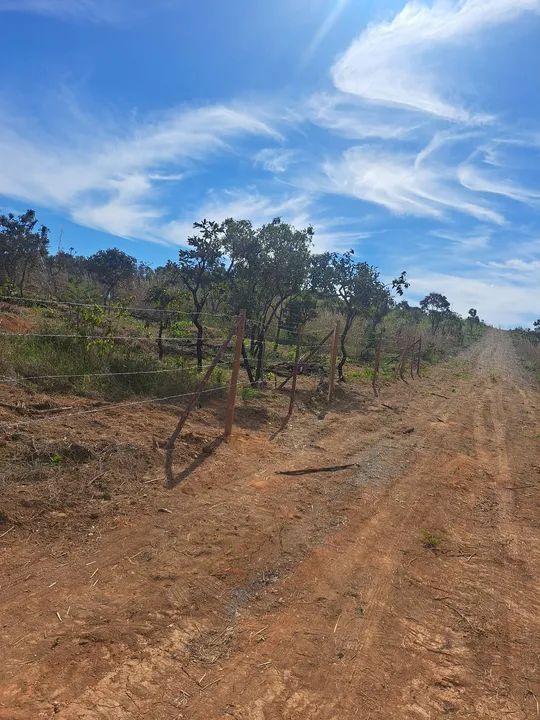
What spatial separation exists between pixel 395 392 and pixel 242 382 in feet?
20.0

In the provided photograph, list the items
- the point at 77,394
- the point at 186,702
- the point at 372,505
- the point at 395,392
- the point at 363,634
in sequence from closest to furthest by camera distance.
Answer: the point at 186,702 < the point at 363,634 < the point at 372,505 < the point at 77,394 < the point at 395,392

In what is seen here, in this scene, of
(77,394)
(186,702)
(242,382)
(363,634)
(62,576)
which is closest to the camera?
(186,702)

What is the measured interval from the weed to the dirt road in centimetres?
2

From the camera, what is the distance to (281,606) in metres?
3.49

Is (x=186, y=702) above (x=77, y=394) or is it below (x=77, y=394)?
below

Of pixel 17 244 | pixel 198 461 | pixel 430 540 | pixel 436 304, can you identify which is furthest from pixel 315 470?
pixel 436 304

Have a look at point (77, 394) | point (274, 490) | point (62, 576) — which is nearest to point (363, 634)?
point (62, 576)

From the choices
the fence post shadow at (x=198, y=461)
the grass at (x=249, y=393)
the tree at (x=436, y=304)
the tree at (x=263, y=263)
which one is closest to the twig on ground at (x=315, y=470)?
the fence post shadow at (x=198, y=461)

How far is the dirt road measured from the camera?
2.63m

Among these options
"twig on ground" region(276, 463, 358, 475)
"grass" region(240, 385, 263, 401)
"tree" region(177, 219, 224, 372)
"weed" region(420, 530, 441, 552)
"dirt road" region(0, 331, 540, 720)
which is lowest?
"dirt road" region(0, 331, 540, 720)

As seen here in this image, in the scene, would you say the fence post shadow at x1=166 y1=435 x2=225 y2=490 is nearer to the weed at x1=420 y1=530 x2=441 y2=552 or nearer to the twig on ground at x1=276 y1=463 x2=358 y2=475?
the twig on ground at x1=276 y1=463 x2=358 y2=475

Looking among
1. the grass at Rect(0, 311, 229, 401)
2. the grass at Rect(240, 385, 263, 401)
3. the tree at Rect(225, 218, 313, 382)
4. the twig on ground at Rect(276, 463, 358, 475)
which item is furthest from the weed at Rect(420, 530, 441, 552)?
the tree at Rect(225, 218, 313, 382)

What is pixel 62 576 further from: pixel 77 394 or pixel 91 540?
pixel 77 394

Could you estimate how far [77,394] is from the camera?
7.72 m
